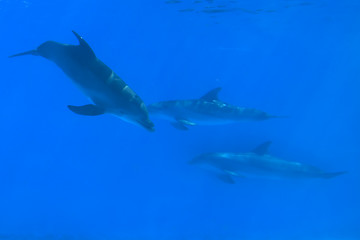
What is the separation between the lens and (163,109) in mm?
11953

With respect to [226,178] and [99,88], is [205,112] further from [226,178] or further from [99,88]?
[99,88]

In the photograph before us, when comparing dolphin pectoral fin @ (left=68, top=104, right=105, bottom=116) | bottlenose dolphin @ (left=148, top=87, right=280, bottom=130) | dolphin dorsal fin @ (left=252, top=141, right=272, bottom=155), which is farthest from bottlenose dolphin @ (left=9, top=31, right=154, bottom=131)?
dolphin dorsal fin @ (left=252, top=141, right=272, bottom=155)

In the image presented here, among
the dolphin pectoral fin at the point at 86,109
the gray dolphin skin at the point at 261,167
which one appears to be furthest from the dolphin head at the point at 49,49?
the gray dolphin skin at the point at 261,167

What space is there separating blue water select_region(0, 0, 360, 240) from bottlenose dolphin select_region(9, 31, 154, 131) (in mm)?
11362

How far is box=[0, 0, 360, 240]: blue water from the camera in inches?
886

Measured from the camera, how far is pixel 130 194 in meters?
27.0

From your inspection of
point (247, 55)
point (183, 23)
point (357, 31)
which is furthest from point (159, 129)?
point (247, 55)

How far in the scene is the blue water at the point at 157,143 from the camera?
73.9 feet

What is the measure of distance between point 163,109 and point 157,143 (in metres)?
15.7

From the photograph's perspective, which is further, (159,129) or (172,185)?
(159,129)

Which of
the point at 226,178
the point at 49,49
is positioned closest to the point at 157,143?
the point at 226,178

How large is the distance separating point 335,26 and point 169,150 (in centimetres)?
1574

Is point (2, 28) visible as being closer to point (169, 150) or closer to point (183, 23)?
point (183, 23)

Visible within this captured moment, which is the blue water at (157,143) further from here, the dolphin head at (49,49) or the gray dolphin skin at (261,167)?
the dolphin head at (49,49)
